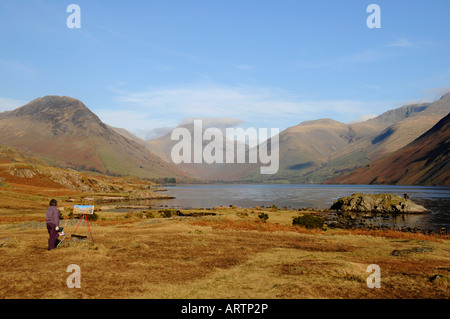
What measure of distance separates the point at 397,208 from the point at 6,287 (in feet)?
291

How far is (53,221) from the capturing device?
23016 mm

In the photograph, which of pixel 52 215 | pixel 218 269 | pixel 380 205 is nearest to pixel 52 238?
pixel 52 215

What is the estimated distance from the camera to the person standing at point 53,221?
2270 cm

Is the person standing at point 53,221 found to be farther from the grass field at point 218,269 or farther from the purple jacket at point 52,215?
the grass field at point 218,269

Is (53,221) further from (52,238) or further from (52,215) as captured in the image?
(52,238)

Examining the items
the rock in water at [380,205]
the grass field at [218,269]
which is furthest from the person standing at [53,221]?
the rock in water at [380,205]

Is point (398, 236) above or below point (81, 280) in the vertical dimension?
below

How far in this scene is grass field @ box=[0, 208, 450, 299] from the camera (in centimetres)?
1480

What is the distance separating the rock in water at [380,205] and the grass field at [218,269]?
192ft

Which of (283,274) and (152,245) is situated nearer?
(283,274)

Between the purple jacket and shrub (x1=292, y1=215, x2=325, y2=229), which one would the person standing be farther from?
shrub (x1=292, y1=215, x2=325, y2=229)
